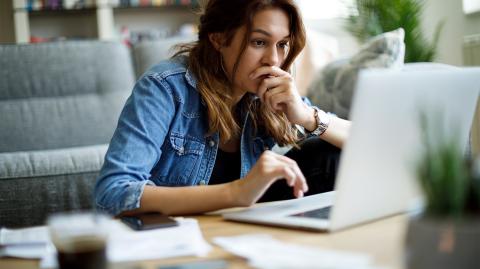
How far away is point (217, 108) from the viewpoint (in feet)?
4.94

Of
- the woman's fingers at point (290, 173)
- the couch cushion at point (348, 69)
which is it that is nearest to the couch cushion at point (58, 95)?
the couch cushion at point (348, 69)

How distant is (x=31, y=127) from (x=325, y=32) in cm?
Result: 238

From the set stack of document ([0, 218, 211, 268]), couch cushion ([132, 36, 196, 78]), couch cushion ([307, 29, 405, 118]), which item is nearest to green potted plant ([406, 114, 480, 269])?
stack of document ([0, 218, 211, 268])

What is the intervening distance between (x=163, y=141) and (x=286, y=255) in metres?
0.72

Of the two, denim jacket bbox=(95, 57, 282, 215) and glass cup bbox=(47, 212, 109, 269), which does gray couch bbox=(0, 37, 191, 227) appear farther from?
glass cup bbox=(47, 212, 109, 269)

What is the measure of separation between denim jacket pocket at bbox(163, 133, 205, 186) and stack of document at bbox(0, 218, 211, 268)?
1.58 feet

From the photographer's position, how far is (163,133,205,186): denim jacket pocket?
1.50 meters

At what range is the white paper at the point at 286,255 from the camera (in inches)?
28.8

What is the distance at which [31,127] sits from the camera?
2986mm

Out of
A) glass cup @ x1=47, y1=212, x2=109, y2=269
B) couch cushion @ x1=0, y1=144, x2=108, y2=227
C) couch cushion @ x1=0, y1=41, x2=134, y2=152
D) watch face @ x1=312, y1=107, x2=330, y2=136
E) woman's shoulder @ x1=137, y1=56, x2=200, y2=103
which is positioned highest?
woman's shoulder @ x1=137, y1=56, x2=200, y2=103

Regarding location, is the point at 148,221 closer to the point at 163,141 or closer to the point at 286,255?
the point at 286,255

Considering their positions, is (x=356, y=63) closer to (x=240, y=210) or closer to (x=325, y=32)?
(x=240, y=210)

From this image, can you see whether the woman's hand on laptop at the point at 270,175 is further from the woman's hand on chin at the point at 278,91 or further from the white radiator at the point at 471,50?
the white radiator at the point at 471,50

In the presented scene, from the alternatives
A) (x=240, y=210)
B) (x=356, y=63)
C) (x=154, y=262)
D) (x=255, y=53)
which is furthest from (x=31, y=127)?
(x=154, y=262)
